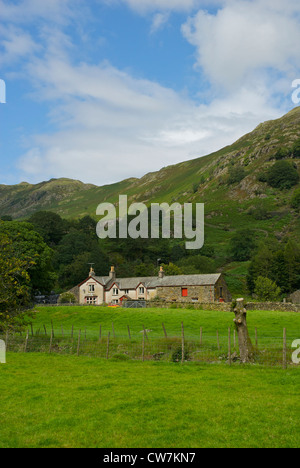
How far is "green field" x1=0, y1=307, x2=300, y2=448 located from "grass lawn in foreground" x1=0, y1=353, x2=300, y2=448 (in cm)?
3

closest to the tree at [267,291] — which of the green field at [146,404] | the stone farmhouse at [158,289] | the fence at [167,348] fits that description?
the stone farmhouse at [158,289]

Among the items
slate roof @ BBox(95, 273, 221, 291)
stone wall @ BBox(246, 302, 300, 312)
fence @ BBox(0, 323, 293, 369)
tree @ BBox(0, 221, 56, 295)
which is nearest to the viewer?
fence @ BBox(0, 323, 293, 369)

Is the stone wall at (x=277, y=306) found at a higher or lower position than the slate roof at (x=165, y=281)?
lower

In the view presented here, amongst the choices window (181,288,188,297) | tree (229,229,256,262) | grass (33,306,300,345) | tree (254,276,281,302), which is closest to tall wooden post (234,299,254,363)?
grass (33,306,300,345)

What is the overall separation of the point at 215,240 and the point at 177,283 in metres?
85.0

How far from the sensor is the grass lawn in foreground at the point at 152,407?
31.0ft

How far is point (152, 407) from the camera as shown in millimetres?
12289

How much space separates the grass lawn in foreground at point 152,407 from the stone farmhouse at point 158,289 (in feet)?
162

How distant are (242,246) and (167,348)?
385ft

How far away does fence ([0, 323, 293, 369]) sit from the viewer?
69.8ft
